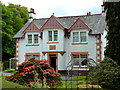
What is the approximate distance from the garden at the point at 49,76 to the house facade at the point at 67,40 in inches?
374

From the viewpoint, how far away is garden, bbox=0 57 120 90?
1182cm

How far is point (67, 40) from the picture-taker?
26.2 m

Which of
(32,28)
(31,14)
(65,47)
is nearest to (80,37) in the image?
(65,47)

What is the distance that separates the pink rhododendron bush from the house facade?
11484 mm

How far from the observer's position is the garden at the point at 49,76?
11816mm

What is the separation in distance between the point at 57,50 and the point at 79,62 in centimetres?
289

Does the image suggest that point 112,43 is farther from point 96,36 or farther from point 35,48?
point 35,48

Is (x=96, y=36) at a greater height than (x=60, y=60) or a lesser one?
greater

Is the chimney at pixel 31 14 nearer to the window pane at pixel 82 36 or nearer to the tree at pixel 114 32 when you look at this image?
the window pane at pixel 82 36

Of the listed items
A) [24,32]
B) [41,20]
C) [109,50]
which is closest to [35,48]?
[24,32]

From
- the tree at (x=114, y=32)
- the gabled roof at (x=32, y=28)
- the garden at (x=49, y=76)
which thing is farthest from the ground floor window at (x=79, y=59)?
the garden at (x=49, y=76)

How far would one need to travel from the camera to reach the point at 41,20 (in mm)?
29406

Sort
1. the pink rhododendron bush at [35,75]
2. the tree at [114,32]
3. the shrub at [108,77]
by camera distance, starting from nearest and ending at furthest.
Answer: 1. the pink rhododendron bush at [35,75]
2. the shrub at [108,77]
3. the tree at [114,32]

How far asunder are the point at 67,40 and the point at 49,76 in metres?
13.6
